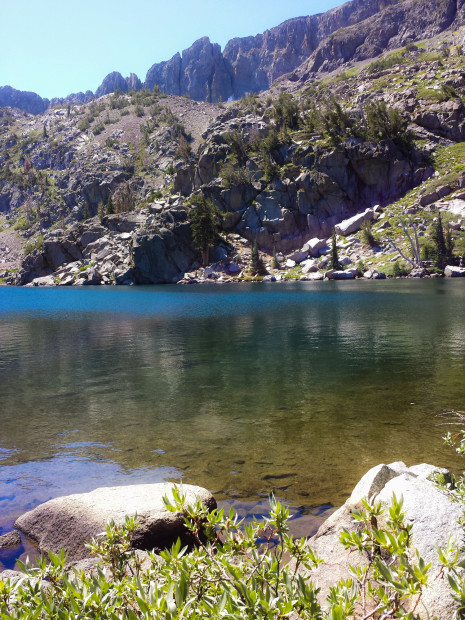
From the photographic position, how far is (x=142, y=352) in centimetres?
2984

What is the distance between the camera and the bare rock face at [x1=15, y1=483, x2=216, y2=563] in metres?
7.86

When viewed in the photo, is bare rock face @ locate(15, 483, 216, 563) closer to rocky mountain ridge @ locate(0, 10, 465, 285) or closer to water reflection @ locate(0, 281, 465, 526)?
water reflection @ locate(0, 281, 465, 526)

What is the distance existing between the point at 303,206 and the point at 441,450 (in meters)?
137

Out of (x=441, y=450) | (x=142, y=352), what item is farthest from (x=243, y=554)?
(x=142, y=352)

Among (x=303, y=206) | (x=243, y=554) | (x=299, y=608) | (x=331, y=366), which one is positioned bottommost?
(x=331, y=366)

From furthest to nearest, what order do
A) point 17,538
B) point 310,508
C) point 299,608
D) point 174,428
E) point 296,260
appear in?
point 296,260 < point 174,428 < point 310,508 < point 17,538 < point 299,608

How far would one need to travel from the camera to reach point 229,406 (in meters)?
17.6

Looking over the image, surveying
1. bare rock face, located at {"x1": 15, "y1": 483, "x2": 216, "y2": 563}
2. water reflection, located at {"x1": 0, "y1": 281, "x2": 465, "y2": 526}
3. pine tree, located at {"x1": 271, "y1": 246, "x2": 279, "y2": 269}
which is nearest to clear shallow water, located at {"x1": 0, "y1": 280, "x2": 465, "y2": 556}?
water reflection, located at {"x1": 0, "y1": 281, "x2": 465, "y2": 526}

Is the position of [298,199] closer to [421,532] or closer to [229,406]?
[229,406]

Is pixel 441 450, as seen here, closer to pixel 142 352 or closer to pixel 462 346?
pixel 462 346

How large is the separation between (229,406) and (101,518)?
31.9 ft

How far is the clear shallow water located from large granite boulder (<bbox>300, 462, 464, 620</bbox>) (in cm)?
251

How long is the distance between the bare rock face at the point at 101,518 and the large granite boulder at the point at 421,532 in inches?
103

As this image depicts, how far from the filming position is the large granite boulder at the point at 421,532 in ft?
15.1
